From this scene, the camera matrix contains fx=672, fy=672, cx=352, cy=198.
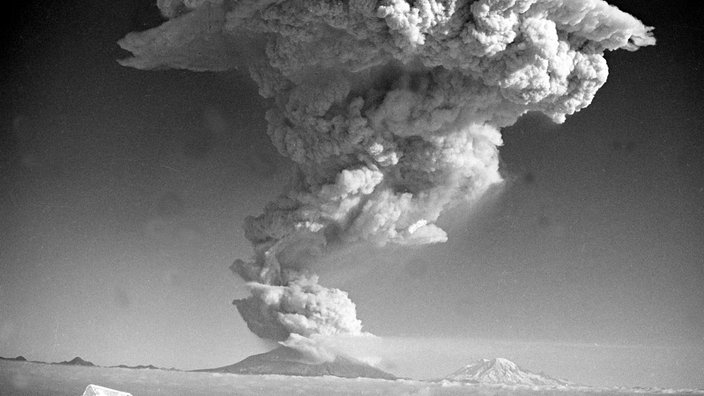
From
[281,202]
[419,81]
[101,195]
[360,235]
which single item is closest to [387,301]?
[360,235]

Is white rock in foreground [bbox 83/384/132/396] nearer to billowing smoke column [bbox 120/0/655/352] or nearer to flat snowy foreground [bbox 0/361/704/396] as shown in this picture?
flat snowy foreground [bbox 0/361/704/396]

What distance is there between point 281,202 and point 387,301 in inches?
114

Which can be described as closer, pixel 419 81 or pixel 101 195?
pixel 419 81

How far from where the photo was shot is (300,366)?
37.8 ft

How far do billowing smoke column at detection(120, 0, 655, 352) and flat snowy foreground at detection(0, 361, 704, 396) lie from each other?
4.51ft

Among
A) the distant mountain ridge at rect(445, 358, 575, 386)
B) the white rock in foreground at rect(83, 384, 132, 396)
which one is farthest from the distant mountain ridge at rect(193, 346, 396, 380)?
the white rock in foreground at rect(83, 384, 132, 396)

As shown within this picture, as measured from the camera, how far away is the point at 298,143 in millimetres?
10289

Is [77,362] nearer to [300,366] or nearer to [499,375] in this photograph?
[300,366]

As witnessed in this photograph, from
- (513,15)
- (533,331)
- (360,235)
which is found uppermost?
(513,15)

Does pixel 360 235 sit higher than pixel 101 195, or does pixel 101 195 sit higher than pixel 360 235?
pixel 101 195

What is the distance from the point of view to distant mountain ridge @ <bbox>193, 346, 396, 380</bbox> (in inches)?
445

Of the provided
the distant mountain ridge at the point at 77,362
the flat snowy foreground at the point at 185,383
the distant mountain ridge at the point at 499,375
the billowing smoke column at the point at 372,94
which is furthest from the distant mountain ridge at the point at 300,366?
the distant mountain ridge at the point at 77,362

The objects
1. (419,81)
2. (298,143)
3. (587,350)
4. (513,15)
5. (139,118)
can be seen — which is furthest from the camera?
(587,350)

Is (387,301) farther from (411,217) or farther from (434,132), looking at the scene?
(434,132)
